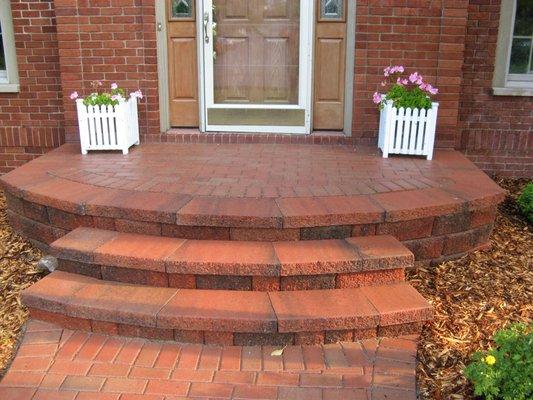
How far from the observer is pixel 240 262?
3.13 m

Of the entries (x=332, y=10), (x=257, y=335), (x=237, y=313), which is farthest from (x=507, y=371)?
(x=332, y=10)

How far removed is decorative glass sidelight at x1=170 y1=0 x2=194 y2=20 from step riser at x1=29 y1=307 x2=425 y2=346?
3.41m

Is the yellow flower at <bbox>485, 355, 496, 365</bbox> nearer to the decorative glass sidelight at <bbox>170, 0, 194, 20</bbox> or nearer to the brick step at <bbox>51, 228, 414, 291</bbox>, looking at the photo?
the brick step at <bbox>51, 228, 414, 291</bbox>

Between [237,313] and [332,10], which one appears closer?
[237,313]

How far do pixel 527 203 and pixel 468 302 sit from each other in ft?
5.54

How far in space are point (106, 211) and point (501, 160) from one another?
416 cm

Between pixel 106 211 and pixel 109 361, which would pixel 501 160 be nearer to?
pixel 106 211

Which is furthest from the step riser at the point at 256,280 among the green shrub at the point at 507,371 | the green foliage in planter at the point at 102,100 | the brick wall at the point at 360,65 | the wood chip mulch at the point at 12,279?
the brick wall at the point at 360,65

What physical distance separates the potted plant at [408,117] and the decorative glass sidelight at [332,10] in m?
0.80

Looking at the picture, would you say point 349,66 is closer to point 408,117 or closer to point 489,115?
point 408,117

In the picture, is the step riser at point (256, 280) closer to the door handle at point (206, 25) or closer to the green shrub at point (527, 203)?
the green shrub at point (527, 203)

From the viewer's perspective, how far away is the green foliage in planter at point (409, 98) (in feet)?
15.2

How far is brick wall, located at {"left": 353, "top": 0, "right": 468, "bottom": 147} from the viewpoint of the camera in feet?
16.5

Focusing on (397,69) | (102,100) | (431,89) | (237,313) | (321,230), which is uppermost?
(397,69)
